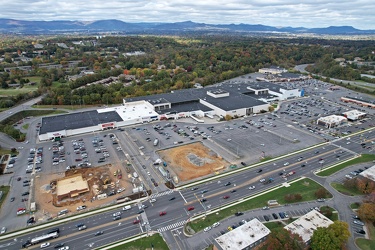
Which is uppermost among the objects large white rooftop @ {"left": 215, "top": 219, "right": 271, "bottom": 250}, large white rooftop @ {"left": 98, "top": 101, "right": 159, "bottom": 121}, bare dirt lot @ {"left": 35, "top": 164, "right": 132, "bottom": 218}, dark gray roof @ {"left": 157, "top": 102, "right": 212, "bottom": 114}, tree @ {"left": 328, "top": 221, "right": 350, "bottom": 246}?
tree @ {"left": 328, "top": 221, "right": 350, "bottom": 246}

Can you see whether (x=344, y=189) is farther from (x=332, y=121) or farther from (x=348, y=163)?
(x=332, y=121)

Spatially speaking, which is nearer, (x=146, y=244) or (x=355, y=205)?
(x=146, y=244)

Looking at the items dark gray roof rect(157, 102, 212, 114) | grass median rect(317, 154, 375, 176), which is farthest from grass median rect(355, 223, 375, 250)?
dark gray roof rect(157, 102, 212, 114)

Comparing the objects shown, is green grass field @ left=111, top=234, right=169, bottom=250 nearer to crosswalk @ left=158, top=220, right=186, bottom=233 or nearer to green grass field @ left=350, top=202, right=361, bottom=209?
crosswalk @ left=158, top=220, right=186, bottom=233

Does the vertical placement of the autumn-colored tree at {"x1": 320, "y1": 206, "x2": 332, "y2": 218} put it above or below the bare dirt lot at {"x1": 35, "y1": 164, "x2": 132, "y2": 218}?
above

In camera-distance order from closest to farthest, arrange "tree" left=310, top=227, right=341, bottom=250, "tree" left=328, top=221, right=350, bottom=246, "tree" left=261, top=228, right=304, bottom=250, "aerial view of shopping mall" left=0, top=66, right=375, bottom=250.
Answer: "tree" left=261, top=228, right=304, bottom=250
"tree" left=310, top=227, right=341, bottom=250
"tree" left=328, top=221, right=350, bottom=246
"aerial view of shopping mall" left=0, top=66, right=375, bottom=250

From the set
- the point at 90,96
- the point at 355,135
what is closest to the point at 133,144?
the point at 90,96

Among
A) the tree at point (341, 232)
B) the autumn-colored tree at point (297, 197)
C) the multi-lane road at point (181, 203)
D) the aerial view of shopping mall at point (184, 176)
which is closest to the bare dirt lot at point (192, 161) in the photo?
the aerial view of shopping mall at point (184, 176)

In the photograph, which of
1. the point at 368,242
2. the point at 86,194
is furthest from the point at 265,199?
the point at 86,194
